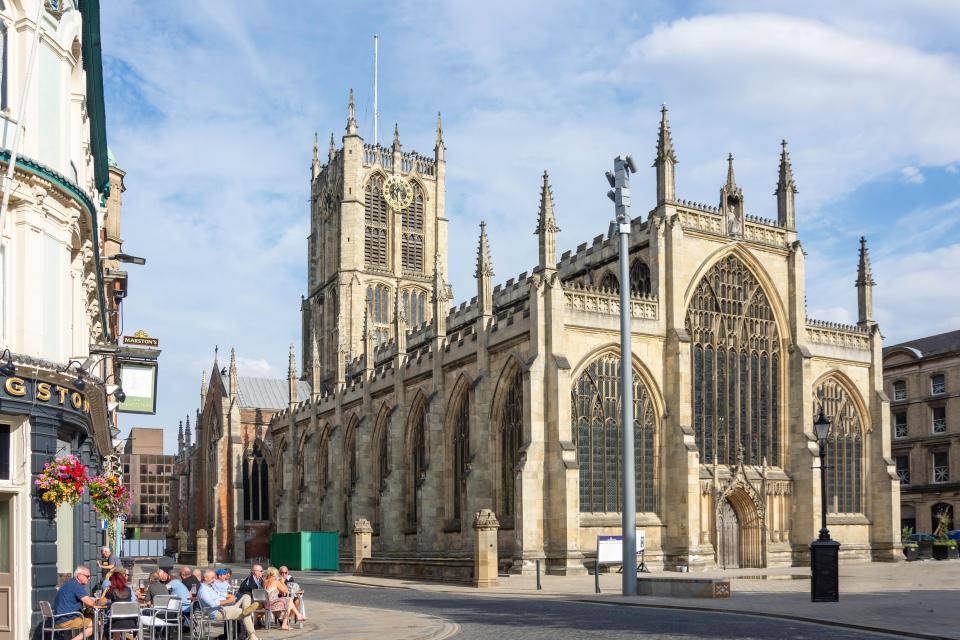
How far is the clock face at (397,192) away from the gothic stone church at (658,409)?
2956 cm

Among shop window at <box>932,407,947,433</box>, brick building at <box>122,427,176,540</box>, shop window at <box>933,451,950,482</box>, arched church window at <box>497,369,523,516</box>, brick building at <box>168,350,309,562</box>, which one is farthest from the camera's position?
brick building at <box>122,427,176,540</box>

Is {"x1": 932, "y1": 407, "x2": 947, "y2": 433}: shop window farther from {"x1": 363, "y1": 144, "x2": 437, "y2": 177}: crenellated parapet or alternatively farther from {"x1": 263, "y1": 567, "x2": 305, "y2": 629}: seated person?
{"x1": 263, "y1": 567, "x2": 305, "y2": 629}: seated person

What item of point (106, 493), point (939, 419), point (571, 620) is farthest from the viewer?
point (939, 419)

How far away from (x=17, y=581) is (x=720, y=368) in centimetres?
3233

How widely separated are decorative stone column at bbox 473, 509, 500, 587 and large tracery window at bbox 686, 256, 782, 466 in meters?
12.1

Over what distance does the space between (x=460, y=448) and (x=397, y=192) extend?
130 ft

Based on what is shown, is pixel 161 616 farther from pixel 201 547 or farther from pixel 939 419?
pixel 201 547

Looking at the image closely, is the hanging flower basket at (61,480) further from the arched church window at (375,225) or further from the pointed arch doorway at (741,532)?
the arched church window at (375,225)

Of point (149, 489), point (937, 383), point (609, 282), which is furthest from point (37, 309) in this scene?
point (149, 489)

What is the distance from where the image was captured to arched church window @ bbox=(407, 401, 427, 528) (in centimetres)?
5138

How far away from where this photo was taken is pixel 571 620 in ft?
64.2

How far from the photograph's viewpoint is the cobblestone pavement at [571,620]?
16.8 m

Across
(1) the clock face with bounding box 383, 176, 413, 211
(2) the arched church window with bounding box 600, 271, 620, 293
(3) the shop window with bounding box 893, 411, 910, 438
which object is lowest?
(3) the shop window with bounding box 893, 411, 910, 438

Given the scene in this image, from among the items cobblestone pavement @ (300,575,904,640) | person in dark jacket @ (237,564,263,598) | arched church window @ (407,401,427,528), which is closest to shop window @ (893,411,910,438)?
arched church window @ (407,401,427,528)
